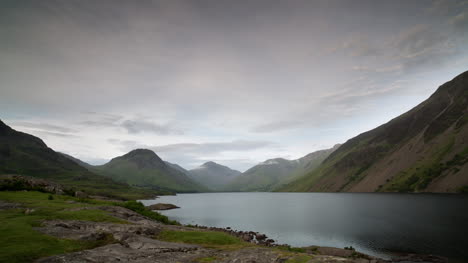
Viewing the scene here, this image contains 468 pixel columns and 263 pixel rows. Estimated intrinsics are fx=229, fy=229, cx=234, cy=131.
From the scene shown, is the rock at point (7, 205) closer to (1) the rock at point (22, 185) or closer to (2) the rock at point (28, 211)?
(2) the rock at point (28, 211)

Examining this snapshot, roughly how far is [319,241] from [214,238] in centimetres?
4660

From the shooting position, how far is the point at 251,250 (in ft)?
82.4

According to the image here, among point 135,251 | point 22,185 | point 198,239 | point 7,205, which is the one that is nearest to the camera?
point 135,251

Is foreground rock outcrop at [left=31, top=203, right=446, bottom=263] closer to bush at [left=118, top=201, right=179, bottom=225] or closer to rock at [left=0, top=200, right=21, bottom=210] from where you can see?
rock at [left=0, top=200, right=21, bottom=210]

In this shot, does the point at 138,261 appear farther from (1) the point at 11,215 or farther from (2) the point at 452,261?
(2) the point at 452,261

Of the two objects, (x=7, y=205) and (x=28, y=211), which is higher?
(x=7, y=205)

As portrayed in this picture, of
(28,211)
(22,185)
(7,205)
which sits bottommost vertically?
(28,211)

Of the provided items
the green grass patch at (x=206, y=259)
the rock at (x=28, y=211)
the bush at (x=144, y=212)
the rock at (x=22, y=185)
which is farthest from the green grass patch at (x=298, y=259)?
the rock at (x=22, y=185)

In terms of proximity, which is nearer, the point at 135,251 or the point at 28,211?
the point at 135,251

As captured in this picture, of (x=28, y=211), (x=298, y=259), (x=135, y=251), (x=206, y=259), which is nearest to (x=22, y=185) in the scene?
(x=28, y=211)

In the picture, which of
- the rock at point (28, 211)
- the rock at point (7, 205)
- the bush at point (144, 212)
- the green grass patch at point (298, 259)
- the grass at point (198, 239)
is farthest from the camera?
the bush at point (144, 212)

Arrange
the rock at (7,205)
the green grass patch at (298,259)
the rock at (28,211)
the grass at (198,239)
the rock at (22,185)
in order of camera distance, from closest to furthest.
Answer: the green grass patch at (298,259), the grass at (198,239), the rock at (28,211), the rock at (7,205), the rock at (22,185)

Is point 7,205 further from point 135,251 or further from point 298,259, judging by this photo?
point 298,259

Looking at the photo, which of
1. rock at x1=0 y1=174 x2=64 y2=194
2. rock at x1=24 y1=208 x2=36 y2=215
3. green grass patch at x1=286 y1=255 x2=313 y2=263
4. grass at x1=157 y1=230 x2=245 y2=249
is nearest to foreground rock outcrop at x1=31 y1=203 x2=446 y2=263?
green grass patch at x1=286 y1=255 x2=313 y2=263
